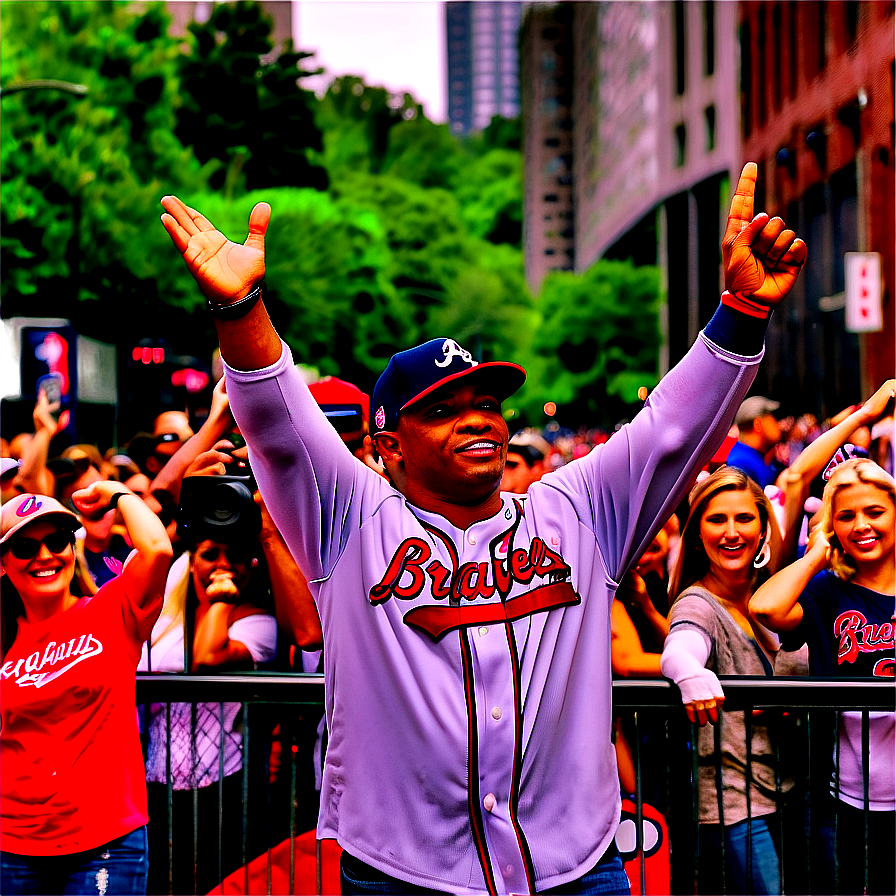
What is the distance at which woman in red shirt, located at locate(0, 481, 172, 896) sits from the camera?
352 cm

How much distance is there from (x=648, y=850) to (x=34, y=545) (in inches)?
86.8

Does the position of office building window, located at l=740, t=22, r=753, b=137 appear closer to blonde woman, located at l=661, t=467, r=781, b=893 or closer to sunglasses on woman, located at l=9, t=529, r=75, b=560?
blonde woman, located at l=661, t=467, r=781, b=893

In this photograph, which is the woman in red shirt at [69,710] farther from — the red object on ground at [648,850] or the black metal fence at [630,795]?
the red object on ground at [648,850]

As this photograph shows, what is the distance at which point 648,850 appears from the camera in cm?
374

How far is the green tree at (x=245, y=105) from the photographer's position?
27641 mm

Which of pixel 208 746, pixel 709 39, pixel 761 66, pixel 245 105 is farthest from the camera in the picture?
pixel 709 39

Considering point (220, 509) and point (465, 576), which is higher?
point (220, 509)

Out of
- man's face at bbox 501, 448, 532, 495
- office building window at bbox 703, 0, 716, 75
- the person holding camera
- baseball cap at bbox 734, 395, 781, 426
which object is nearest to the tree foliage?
baseball cap at bbox 734, 395, 781, 426

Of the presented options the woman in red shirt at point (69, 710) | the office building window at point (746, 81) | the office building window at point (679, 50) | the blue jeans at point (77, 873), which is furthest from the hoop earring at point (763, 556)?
the office building window at point (679, 50)

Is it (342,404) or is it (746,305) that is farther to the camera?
(342,404)

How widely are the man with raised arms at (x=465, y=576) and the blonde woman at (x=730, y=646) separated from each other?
2.90 ft

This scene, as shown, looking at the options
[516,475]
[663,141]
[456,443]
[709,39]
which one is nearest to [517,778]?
[456,443]

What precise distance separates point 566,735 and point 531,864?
0.28m

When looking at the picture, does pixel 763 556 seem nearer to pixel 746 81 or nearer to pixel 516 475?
pixel 516 475
